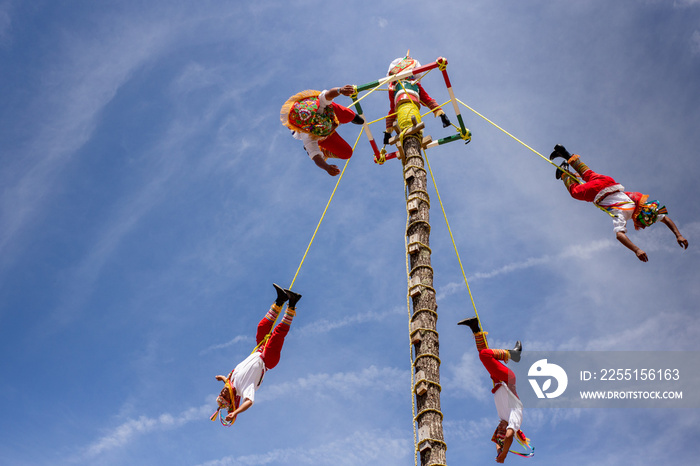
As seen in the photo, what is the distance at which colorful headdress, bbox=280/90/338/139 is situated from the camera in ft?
22.5

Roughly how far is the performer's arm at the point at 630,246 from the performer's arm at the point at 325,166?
3560mm

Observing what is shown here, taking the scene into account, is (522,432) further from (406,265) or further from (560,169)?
(560,169)

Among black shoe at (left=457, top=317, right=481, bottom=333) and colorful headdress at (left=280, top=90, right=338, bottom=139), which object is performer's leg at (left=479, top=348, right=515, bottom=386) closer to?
black shoe at (left=457, top=317, right=481, bottom=333)

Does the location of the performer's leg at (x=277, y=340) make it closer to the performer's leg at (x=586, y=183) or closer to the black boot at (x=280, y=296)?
the black boot at (x=280, y=296)

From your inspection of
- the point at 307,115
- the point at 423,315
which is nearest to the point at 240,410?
the point at 423,315

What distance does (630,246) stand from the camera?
21.0ft

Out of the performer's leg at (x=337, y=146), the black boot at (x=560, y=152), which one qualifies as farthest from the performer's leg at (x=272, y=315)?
the black boot at (x=560, y=152)

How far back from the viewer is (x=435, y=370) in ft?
17.7

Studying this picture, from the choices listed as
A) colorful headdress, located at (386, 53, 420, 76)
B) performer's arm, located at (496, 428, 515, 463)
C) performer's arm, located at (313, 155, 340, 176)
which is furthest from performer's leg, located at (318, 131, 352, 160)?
performer's arm, located at (496, 428, 515, 463)

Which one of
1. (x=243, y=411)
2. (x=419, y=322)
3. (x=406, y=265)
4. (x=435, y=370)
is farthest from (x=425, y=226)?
(x=243, y=411)

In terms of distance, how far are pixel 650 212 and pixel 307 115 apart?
14.1 ft

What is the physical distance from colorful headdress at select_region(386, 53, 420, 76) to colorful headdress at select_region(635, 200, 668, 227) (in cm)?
361

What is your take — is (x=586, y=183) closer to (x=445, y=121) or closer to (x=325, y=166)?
(x=445, y=121)

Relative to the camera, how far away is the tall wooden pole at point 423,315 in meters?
5.05
